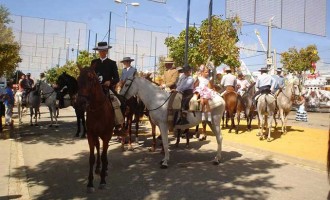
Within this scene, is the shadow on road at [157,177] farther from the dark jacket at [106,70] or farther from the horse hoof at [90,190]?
the dark jacket at [106,70]

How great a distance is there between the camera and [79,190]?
6.01 meters

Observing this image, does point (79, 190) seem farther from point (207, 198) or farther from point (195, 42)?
point (195, 42)

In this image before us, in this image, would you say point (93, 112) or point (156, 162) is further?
point (156, 162)

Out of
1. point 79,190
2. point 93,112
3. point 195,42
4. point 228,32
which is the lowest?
point 79,190

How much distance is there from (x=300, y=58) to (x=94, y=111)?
42.2 m

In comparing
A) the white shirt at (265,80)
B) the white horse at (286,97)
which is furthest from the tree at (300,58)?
the white shirt at (265,80)

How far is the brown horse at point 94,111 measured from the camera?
572 cm

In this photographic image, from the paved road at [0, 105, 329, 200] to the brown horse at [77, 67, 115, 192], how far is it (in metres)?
0.64

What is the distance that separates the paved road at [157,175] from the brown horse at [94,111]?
0.64 metres

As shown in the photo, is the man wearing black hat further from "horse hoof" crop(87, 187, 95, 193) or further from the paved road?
"horse hoof" crop(87, 187, 95, 193)

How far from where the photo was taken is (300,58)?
139ft

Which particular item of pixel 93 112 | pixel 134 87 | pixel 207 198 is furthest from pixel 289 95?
pixel 93 112

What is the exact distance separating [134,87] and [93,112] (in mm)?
2218

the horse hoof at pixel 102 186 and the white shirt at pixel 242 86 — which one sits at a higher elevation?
the white shirt at pixel 242 86
